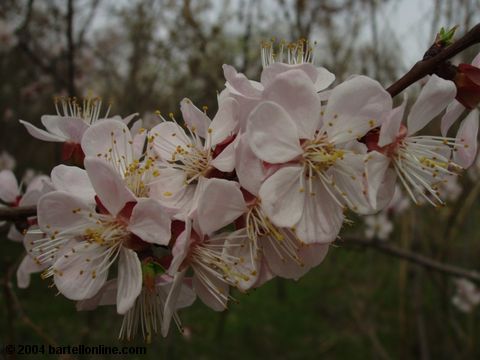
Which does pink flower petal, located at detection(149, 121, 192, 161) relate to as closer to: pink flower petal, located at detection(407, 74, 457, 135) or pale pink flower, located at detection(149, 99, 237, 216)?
pale pink flower, located at detection(149, 99, 237, 216)

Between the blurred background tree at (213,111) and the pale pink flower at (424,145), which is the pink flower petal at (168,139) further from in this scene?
the blurred background tree at (213,111)

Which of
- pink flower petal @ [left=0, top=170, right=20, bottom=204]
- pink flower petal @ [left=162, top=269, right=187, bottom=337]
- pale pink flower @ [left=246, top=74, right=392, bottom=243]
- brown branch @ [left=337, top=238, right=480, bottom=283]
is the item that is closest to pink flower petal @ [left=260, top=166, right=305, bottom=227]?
pale pink flower @ [left=246, top=74, right=392, bottom=243]

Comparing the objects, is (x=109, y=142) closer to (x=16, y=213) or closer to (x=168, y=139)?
(x=168, y=139)

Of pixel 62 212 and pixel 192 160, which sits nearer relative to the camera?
pixel 62 212

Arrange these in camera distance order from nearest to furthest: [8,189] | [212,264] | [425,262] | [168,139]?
[212,264] → [168,139] → [8,189] → [425,262]

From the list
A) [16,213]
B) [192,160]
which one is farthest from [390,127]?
[16,213]

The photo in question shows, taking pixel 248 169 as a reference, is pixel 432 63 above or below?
above

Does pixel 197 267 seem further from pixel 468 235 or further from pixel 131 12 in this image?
pixel 131 12
